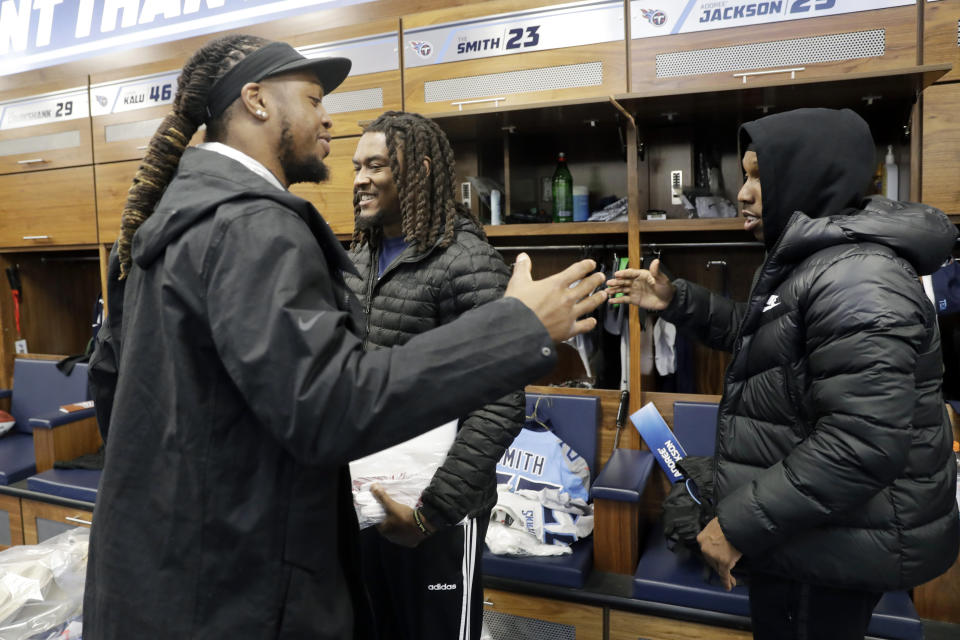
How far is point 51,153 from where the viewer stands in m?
3.73

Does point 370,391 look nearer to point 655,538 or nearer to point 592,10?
point 655,538

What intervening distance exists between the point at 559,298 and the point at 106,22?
430cm

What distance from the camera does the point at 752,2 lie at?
2.40 m

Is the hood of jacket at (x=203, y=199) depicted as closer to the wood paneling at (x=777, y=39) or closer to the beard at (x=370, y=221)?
the beard at (x=370, y=221)

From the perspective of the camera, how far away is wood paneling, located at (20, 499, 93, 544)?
2836 millimetres

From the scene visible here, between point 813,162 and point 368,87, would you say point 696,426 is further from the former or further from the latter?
point 368,87

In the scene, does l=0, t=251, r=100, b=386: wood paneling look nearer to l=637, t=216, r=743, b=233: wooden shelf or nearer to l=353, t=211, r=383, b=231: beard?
l=353, t=211, r=383, b=231: beard

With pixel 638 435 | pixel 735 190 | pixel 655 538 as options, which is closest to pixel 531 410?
pixel 638 435

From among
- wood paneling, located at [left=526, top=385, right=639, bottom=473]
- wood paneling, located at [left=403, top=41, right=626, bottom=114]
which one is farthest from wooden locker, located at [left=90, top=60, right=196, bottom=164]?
wood paneling, located at [left=526, top=385, right=639, bottom=473]

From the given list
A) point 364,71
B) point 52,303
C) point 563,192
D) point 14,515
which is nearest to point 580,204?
point 563,192

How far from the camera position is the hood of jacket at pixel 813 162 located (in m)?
1.28

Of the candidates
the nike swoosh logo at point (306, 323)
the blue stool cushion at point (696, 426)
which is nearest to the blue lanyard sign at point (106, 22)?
the blue stool cushion at point (696, 426)

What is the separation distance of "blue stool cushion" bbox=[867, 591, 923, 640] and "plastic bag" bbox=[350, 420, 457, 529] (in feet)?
4.18

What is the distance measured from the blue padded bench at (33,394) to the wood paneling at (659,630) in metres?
2.69
